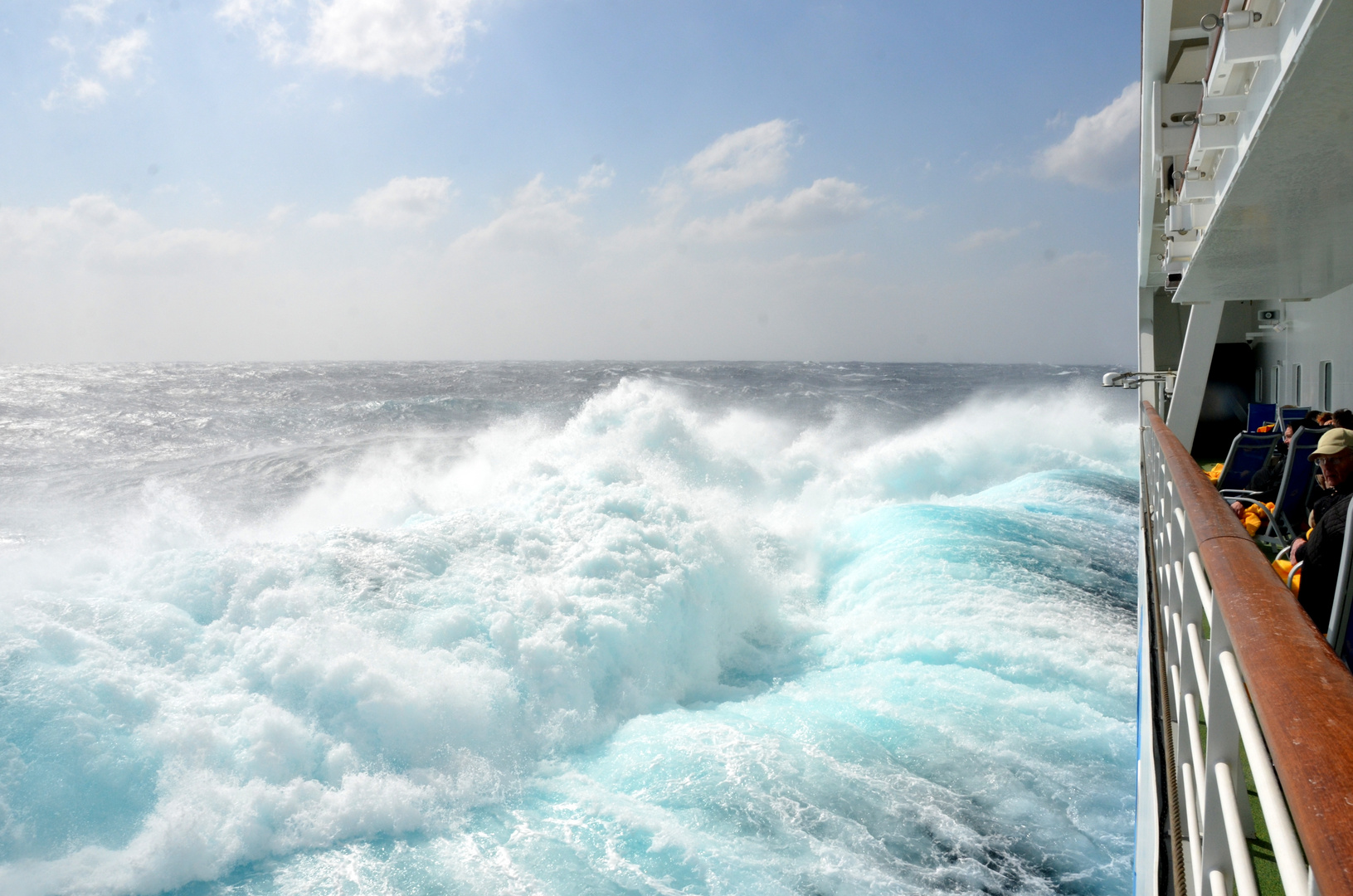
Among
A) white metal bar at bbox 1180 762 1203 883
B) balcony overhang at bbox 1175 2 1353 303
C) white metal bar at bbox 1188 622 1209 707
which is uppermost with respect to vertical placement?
balcony overhang at bbox 1175 2 1353 303

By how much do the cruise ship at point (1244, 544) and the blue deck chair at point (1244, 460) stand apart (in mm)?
615

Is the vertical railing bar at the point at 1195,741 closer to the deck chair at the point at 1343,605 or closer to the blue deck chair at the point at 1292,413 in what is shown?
the deck chair at the point at 1343,605

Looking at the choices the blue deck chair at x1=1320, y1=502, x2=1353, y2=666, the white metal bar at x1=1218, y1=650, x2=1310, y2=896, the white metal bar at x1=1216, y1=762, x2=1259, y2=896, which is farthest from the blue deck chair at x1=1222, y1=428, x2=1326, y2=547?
the white metal bar at x1=1218, y1=650, x2=1310, y2=896

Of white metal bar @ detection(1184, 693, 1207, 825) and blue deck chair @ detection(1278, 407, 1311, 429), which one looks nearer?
white metal bar @ detection(1184, 693, 1207, 825)

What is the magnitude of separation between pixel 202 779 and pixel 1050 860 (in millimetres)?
5012

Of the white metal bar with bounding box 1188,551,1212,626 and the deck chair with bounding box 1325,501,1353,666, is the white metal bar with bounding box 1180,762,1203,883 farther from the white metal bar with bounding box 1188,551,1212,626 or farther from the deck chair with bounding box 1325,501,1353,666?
the deck chair with bounding box 1325,501,1353,666

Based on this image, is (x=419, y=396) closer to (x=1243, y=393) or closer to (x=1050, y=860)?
(x=1243, y=393)

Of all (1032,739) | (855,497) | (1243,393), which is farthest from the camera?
(855,497)

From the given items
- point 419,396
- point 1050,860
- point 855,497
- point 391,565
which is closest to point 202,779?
point 391,565

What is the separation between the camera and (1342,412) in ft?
16.6

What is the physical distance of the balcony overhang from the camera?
7.19 feet

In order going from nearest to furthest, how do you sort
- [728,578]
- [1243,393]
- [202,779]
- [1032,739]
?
[202,779] < [1032,739] < [728,578] < [1243,393]

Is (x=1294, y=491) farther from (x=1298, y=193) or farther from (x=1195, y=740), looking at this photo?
(x=1195, y=740)

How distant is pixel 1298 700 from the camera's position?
2.46ft
